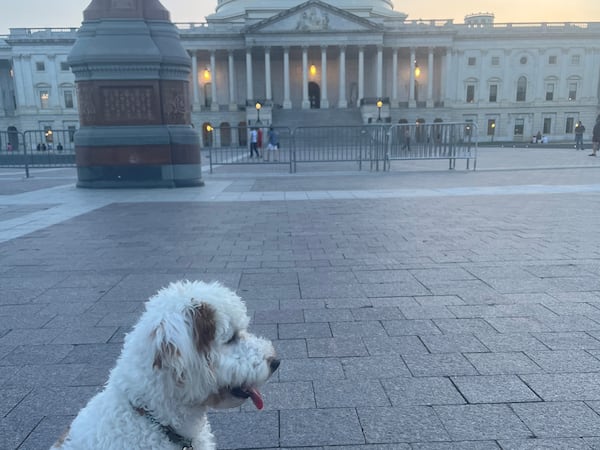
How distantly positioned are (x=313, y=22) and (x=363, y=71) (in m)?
10.1

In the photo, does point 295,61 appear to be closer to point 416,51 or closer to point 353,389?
point 416,51

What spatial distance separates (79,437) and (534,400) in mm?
2489

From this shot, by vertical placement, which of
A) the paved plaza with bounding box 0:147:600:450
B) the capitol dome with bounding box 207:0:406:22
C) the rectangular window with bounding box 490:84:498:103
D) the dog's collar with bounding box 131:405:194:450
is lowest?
the paved plaza with bounding box 0:147:600:450

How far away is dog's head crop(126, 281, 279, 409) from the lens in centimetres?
163

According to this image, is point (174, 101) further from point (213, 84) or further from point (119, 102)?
point (213, 84)

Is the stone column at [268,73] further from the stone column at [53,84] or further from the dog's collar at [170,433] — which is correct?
the dog's collar at [170,433]

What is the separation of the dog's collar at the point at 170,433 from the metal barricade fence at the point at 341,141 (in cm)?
1718

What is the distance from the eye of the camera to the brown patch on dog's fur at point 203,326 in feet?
5.52

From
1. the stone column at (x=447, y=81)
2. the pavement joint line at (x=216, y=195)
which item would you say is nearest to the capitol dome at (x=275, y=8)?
the stone column at (x=447, y=81)

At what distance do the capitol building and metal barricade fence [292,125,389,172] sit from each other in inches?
1764

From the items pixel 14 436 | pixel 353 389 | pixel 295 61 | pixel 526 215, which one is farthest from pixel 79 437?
pixel 295 61

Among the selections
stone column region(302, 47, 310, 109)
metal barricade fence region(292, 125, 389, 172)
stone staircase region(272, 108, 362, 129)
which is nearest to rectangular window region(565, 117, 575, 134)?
stone staircase region(272, 108, 362, 129)

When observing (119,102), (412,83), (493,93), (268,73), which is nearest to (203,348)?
(119,102)

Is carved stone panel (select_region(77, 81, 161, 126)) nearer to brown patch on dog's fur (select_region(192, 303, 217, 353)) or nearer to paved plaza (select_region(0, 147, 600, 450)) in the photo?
paved plaza (select_region(0, 147, 600, 450))
